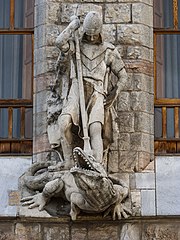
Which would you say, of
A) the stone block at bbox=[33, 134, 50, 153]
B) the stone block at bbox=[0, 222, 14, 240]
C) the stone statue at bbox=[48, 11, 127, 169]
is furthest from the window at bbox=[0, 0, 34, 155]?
the stone block at bbox=[0, 222, 14, 240]

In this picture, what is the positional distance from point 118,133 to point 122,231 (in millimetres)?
1000

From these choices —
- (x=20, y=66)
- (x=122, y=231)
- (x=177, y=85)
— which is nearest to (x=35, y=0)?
(x=20, y=66)

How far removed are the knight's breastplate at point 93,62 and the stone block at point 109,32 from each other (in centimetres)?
49

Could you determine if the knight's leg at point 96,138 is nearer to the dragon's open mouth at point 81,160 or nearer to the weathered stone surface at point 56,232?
the dragon's open mouth at point 81,160

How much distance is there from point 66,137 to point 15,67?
1.39 metres

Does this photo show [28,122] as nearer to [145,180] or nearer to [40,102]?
[40,102]

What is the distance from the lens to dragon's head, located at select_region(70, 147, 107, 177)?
12.1 meters

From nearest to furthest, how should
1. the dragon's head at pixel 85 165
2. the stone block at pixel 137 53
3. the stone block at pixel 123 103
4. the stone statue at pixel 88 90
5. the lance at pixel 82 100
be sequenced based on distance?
1. the dragon's head at pixel 85 165
2. the lance at pixel 82 100
3. the stone statue at pixel 88 90
4. the stone block at pixel 123 103
5. the stone block at pixel 137 53

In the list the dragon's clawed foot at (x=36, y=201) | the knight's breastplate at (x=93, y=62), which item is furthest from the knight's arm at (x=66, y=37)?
the dragon's clawed foot at (x=36, y=201)

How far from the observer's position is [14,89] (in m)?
13.6

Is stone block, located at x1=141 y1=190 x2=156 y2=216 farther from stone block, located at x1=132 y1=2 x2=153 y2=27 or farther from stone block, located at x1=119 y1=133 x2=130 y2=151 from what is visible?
Result: stone block, located at x1=132 y1=2 x2=153 y2=27

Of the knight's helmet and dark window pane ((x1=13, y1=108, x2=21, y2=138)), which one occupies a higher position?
the knight's helmet

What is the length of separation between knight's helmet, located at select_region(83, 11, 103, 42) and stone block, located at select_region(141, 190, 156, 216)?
1.70 meters

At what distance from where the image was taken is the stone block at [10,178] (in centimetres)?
1288
